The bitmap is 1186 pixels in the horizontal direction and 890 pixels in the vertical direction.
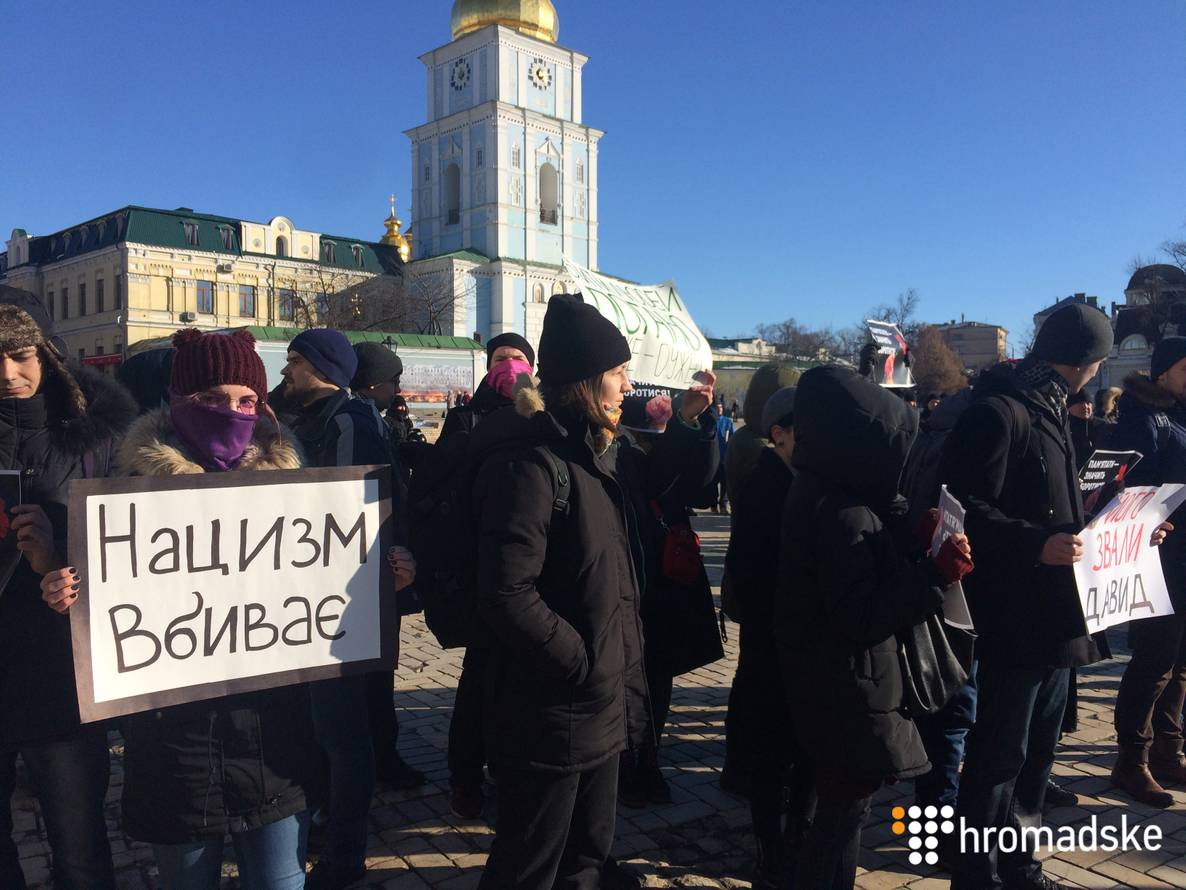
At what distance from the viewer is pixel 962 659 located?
3000 mm

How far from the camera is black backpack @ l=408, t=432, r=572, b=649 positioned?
2.76 m

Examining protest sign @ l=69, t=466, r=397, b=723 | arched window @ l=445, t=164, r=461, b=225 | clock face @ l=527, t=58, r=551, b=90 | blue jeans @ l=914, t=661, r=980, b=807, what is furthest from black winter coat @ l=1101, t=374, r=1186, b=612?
clock face @ l=527, t=58, r=551, b=90

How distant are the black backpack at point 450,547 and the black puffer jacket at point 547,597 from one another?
68 millimetres

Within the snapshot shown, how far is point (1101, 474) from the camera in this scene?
12.5 feet

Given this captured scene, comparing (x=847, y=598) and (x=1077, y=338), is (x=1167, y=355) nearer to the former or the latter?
(x=1077, y=338)

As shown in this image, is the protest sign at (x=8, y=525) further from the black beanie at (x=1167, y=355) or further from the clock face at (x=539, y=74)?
the clock face at (x=539, y=74)

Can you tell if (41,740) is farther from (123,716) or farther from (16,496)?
(16,496)

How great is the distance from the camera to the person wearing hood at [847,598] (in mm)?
2666

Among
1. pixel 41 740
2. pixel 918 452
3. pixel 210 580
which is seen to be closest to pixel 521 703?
pixel 210 580

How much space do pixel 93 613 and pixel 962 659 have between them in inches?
104

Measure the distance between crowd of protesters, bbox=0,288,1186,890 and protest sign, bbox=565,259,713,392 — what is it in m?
2.59

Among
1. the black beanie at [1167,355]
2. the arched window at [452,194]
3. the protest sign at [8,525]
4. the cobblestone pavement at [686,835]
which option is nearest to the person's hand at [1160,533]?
the black beanie at [1167,355]

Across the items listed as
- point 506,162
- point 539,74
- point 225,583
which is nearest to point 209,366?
point 225,583

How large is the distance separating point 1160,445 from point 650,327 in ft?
11.2
